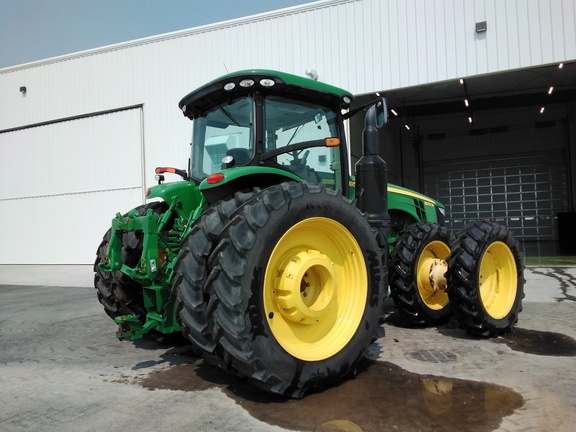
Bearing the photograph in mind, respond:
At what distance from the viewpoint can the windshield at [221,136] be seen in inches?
143

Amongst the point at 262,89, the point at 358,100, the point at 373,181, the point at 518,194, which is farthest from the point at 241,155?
the point at 518,194

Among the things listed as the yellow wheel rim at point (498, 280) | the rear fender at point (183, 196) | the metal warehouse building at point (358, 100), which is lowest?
the yellow wheel rim at point (498, 280)

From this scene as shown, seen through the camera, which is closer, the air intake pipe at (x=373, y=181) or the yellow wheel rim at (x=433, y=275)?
the air intake pipe at (x=373, y=181)

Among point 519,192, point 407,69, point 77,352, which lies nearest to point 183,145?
point 407,69

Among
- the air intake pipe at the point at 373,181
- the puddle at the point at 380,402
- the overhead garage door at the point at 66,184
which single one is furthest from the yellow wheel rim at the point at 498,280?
the overhead garage door at the point at 66,184

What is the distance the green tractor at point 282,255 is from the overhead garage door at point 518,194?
53.5 ft

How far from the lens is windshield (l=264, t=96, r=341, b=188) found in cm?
370

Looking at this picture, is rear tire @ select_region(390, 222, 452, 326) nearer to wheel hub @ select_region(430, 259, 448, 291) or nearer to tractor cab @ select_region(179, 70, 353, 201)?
wheel hub @ select_region(430, 259, 448, 291)

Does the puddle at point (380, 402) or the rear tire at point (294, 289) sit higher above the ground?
the rear tire at point (294, 289)

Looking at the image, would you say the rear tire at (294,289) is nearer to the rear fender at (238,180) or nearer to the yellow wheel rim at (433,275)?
the rear fender at (238,180)

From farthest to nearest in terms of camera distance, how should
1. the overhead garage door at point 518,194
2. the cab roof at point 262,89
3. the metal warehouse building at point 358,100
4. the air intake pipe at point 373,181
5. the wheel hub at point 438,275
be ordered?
the overhead garage door at point 518,194 → the metal warehouse building at point 358,100 → the wheel hub at point 438,275 → the air intake pipe at point 373,181 → the cab roof at point 262,89

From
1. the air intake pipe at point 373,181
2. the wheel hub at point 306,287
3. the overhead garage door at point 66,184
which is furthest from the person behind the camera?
the overhead garage door at point 66,184

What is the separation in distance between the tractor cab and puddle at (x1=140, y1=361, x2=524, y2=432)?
1.40 metres

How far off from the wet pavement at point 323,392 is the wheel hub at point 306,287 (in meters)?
0.54
